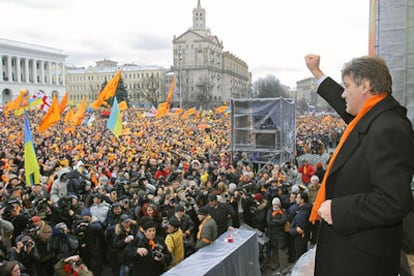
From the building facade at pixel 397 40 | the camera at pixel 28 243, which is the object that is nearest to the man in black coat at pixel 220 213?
the camera at pixel 28 243

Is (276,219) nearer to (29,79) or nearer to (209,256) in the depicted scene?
(209,256)

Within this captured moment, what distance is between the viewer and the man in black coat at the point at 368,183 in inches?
52.6

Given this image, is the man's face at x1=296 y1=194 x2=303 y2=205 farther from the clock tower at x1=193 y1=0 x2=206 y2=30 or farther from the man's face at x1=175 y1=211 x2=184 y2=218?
the clock tower at x1=193 y1=0 x2=206 y2=30

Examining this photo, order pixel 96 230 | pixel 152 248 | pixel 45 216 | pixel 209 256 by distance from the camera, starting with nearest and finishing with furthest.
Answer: pixel 209 256
pixel 152 248
pixel 96 230
pixel 45 216

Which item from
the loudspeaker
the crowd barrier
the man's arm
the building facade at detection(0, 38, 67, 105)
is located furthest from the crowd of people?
the building facade at detection(0, 38, 67, 105)

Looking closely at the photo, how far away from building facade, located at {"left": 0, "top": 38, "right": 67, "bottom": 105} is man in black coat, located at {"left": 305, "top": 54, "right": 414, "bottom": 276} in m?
88.0

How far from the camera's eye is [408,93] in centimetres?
370

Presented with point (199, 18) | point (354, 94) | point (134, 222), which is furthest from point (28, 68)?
point (354, 94)

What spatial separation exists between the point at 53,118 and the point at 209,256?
42.1ft

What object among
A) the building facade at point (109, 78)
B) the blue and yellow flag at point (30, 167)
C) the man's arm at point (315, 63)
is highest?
the building facade at point (109, 78)

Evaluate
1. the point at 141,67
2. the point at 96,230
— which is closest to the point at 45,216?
the point at 96,230

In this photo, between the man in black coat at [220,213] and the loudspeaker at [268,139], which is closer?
the man in black coat at [220,213]

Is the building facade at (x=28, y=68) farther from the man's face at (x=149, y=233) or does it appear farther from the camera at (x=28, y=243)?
the man's face at (x=149, y=233)

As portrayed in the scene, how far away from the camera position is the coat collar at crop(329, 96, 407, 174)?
1.47 metres
